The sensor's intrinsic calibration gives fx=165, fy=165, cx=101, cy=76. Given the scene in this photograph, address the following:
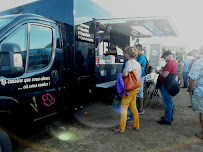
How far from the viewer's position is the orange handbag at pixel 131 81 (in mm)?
3305

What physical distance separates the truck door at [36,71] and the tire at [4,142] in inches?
14.3

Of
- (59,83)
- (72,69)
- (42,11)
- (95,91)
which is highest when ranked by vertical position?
(42,11)

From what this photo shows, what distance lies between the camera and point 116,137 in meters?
3.42

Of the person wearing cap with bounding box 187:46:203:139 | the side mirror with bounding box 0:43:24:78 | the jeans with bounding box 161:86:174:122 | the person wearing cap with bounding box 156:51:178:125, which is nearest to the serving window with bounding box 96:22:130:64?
the person wearing cap with bounding box 156:51:178:125

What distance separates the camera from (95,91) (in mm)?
4168

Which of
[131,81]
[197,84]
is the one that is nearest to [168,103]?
[197,84]

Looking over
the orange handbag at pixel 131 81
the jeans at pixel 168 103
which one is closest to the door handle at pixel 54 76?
the orange handbag at pixel 131 81

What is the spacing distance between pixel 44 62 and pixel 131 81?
1688mm

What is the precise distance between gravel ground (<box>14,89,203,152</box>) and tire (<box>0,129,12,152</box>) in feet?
2.42

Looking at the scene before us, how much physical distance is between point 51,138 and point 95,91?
4.86 feet

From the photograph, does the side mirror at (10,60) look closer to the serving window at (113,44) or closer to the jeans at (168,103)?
the jeans at (168,103)

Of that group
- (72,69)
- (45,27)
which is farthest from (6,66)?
(72,69)

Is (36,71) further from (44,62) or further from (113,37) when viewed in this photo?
(113,37)

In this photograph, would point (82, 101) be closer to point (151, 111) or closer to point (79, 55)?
point (79, 55)
